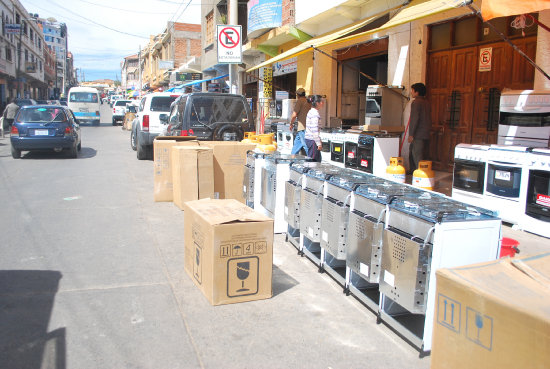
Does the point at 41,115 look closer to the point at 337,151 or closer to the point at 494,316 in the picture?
the point at 337,151

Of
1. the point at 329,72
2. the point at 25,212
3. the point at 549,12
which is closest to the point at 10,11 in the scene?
the point at 329,72

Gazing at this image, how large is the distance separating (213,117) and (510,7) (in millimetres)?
6971

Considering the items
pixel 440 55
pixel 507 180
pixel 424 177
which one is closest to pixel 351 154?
pixel 424 177

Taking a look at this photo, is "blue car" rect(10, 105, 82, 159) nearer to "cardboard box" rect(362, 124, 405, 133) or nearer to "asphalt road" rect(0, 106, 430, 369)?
"asphalt road" rect(0, 106, 430, 369)

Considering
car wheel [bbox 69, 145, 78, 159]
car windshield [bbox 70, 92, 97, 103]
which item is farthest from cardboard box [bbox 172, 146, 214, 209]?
car windshield [bbox 70, 92, 97, 103]

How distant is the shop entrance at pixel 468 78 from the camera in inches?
347

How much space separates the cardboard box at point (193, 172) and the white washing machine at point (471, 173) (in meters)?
3.95

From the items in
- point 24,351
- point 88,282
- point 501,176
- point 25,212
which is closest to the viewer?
point 24,351

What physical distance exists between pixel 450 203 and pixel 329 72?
39.1 feet

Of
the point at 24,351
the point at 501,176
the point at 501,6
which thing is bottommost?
the point at 24,351

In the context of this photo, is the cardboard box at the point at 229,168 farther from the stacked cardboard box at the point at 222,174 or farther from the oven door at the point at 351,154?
the oven door at the point at 351,154

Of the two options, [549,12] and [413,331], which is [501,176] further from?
[413,331]

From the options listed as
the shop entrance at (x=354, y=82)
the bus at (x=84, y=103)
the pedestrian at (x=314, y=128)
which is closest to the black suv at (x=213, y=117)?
the pedestrian at (x=314, y=128)

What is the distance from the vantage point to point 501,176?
6.80m
